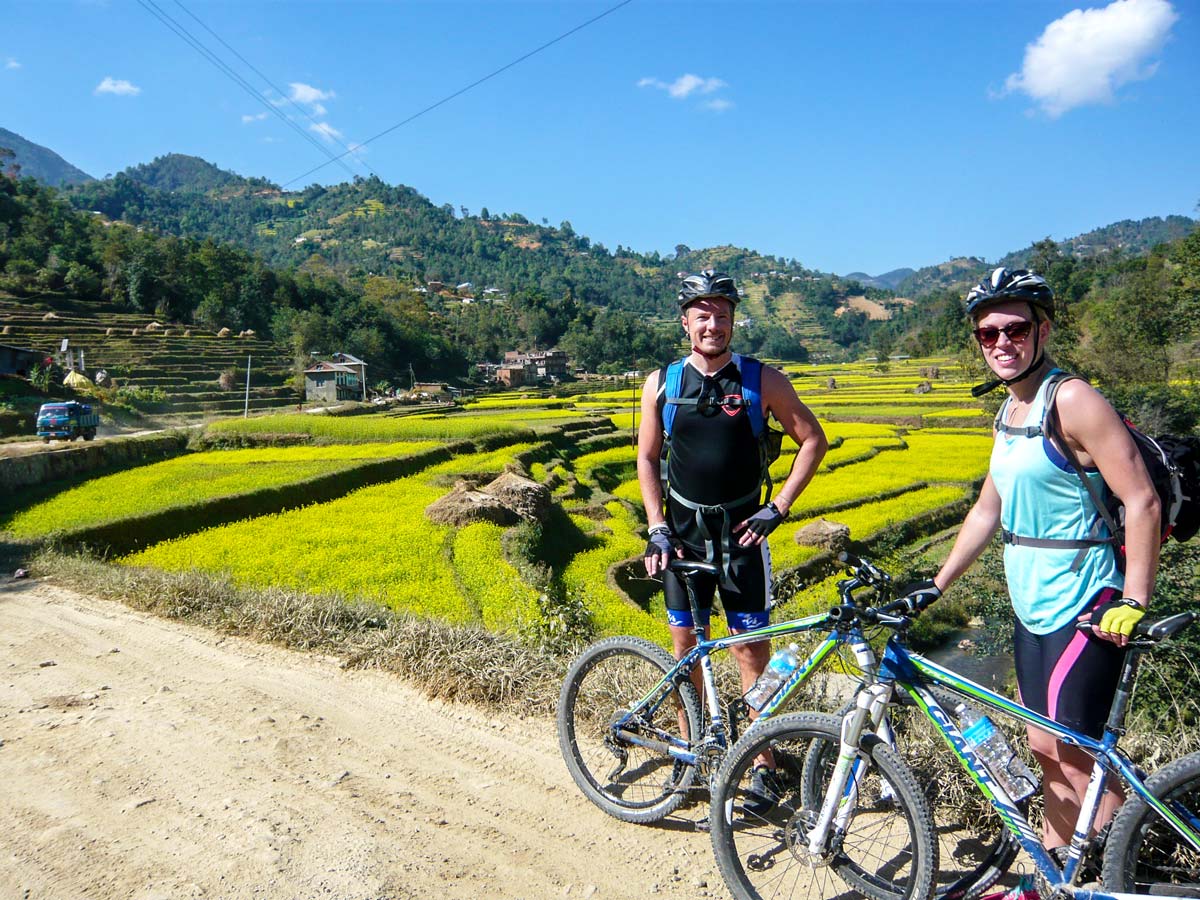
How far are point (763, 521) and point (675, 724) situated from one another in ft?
3.69

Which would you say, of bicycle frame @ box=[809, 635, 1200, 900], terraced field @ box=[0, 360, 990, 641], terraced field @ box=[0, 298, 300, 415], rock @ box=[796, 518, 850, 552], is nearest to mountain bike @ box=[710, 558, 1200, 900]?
bicycle frame @ box=[809, 635, 1200, 900]

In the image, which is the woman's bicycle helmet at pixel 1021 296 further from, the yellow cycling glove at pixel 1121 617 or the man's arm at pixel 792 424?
the man's arm at pixel 792 424

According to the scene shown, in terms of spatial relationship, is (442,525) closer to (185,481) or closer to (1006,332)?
(185,481)

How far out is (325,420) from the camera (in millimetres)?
25516

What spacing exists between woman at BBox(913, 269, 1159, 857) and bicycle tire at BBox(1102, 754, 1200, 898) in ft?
0.28

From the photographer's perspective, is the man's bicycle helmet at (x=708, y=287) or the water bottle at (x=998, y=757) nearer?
the water bottle at (x=998, y=757)

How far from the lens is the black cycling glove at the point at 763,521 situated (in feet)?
9.45

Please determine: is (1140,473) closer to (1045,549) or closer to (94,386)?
(1045,549)

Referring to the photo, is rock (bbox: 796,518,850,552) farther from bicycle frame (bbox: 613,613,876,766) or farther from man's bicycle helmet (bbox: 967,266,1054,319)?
man's bicycle helmet (bbox: 967,266,1054,319)

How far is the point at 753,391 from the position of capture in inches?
117

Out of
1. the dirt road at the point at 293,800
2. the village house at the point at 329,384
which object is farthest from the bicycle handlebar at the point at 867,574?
the village house at the point at 329,384

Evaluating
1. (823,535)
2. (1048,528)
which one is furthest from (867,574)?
(823,535)

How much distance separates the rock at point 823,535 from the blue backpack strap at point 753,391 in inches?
533

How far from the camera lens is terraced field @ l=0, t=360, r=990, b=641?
36.8ft
